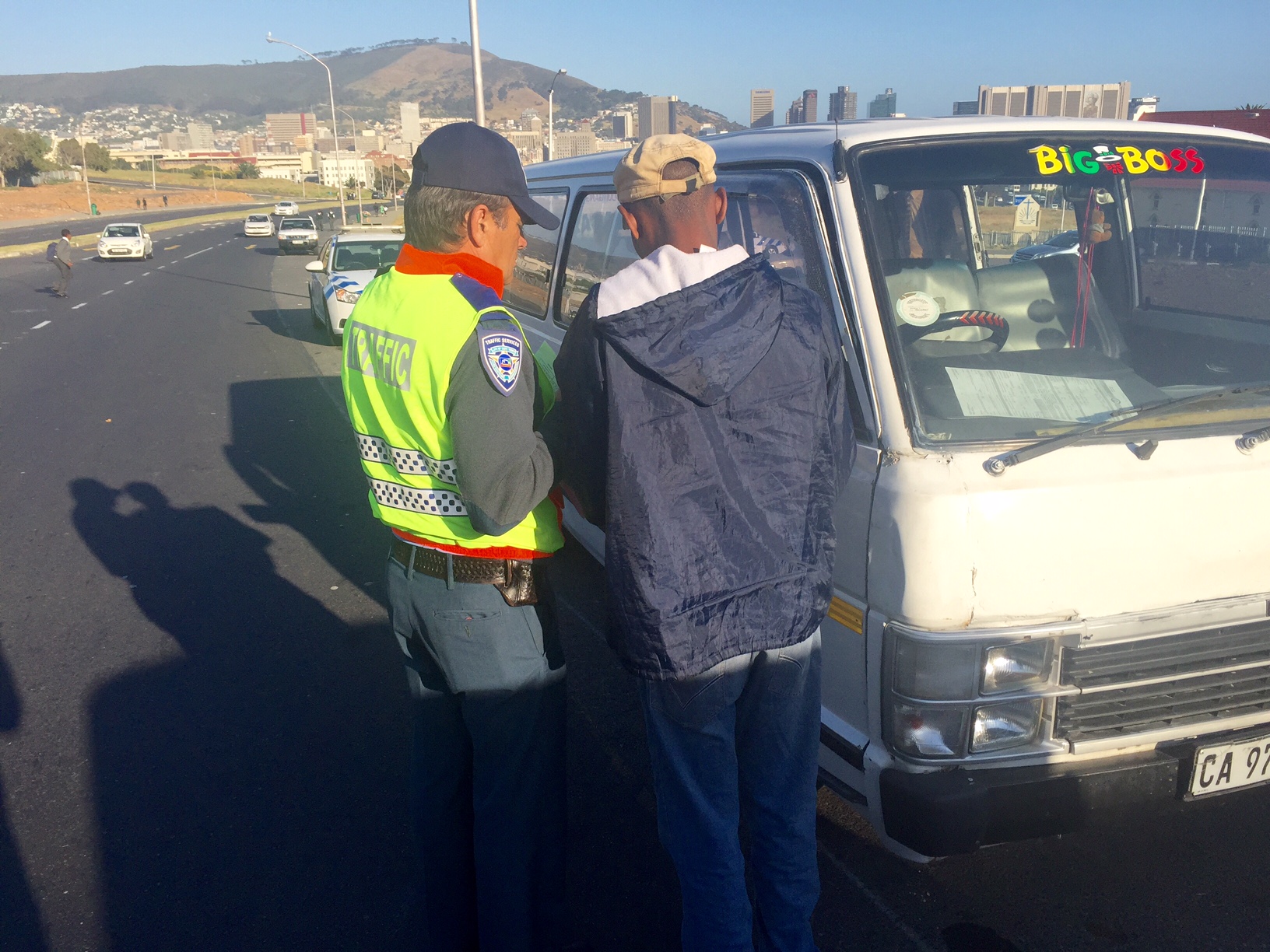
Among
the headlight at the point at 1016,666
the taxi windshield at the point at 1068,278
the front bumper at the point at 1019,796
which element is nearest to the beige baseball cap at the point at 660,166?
the taxi windshield at the point at 1068,278

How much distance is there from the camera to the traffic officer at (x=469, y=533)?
6.82 feet

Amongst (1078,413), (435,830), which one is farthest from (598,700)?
(1078,413)

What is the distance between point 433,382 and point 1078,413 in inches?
68.6

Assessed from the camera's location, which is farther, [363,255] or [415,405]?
[363,255]

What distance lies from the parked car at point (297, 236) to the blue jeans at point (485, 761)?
1518 inches

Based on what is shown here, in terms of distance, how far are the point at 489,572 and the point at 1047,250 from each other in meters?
2.42

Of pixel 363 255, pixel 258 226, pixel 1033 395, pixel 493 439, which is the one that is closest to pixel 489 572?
pixel 493 439

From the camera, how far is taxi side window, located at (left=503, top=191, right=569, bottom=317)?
490 cm

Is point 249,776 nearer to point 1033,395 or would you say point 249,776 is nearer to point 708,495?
point 708,495

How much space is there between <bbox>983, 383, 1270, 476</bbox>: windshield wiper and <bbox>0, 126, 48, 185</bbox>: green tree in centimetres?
10205

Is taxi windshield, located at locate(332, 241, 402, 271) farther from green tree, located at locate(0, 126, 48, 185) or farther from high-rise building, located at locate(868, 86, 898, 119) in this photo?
green tree, located at locate(0, 126, 48, 185)

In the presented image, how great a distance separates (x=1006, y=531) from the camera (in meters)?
2.36

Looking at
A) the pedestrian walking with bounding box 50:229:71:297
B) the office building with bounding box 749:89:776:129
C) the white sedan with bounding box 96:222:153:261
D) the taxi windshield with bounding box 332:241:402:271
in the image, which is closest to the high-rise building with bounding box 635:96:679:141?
the office building with bounding box 749:89:776:129

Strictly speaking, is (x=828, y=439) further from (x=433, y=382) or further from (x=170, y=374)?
(x=170, y=374)
